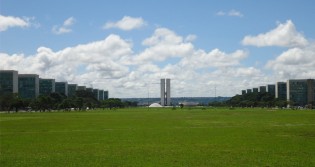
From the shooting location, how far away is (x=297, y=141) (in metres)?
30.0

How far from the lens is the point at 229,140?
31000mm

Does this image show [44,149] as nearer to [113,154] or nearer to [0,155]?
[0,155]

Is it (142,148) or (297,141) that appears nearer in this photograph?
(142,148)

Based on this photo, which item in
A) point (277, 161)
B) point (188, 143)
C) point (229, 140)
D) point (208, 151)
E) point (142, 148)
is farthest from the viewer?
point (229, 140)

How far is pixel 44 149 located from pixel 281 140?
1567 cm

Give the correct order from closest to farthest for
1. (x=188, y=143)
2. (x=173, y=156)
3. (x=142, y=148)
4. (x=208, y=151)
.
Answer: (x=173, y=156), (x=208, y=151), (x=142, y=148), (x=188, y=143)

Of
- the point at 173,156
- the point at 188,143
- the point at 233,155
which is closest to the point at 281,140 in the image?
the point at 188,143

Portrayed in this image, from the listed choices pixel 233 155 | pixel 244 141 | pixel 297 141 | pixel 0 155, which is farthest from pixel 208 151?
pixel 0 155

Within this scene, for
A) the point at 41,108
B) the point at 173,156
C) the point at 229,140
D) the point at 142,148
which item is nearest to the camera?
the point at 173,156

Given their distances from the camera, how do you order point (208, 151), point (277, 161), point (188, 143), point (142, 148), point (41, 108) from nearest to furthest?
point (277, 161) → point (208, 151) → point (142, 148) → point (188, 143) → point (41, 108)

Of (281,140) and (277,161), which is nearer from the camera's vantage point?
(277,161)

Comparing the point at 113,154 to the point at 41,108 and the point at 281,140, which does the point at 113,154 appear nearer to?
the point at 281,140

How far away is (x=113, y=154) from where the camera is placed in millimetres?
23641

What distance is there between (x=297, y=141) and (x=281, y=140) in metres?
1.25
